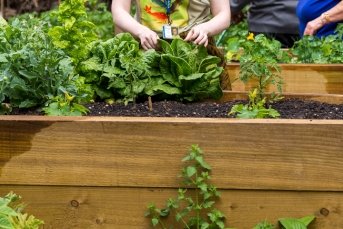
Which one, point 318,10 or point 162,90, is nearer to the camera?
point 162,90

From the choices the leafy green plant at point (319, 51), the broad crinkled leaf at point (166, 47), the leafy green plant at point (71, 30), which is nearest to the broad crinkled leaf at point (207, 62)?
the broad crinkled leaf at point (166, 47)

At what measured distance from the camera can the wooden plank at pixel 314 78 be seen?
13.0 ft

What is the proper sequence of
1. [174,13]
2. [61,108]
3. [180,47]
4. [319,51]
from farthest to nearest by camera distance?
[319,51] → [174,13] → [180,47] → [61,108]

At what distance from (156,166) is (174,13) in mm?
1499

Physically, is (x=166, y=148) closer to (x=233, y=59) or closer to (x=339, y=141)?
(x=339, y=141)

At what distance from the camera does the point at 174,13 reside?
3.83 metres

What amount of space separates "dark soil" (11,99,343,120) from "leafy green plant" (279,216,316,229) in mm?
508

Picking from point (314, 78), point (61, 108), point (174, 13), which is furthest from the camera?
point (314, 78)

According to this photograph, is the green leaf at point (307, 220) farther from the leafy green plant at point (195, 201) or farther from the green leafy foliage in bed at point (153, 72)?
the green leafy foliage in bed at point (153, 72)

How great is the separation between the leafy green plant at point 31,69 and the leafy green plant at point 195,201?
64 cm

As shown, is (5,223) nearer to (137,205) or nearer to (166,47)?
(137,205)

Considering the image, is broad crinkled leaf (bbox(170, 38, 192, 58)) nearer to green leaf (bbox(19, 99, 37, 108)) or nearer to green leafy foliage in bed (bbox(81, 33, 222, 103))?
green leafy foliage in bed (bbox(81, 33, 222, 103))

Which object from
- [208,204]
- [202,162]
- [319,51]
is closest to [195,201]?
[208,204]

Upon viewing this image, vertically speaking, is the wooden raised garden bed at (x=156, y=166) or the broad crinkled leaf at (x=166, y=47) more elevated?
the broad crinkled leaf at (x=166, y=47)
